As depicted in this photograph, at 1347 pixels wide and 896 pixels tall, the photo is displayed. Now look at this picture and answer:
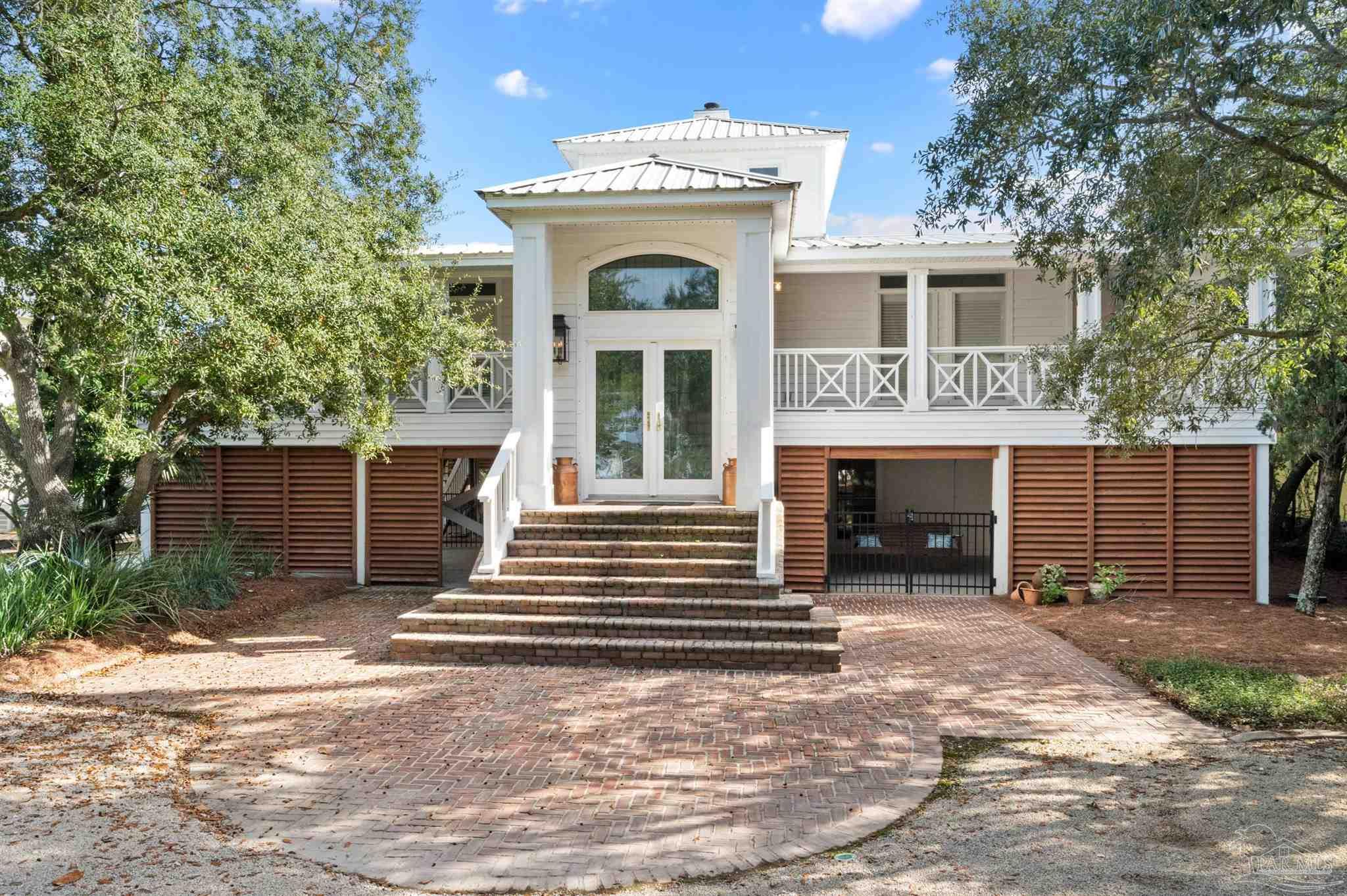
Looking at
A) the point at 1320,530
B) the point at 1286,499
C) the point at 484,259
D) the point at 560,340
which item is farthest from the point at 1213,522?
the point at 484,259

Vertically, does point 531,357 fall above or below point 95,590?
above

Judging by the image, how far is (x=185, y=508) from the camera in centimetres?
1305

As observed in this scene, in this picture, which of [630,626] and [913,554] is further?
[913,554]

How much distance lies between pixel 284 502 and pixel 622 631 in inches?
279

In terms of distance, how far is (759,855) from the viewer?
13.8 ft

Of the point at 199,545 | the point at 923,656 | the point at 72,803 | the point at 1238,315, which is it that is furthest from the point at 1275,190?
the point at 199,545

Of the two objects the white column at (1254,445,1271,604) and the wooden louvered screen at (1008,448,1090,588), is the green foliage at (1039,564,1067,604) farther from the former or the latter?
the white column at (1254,445,1271,604)

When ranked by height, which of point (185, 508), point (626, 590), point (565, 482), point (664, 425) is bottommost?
point (626, 590)

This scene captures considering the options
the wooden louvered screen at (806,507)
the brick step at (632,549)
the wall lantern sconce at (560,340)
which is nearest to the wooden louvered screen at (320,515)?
the wall lantern sconce at (560,340)

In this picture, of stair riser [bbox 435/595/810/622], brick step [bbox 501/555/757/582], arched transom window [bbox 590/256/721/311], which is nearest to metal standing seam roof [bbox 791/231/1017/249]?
arched transom window [bbox 590/256/721/311]

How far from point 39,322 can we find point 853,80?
1510cm

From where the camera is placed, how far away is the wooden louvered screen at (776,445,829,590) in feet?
39.9

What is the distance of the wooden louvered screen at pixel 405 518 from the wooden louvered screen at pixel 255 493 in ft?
4.80

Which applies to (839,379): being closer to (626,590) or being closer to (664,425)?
(664,425)
